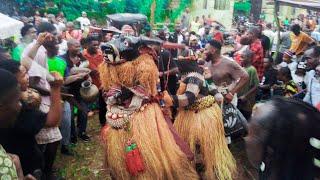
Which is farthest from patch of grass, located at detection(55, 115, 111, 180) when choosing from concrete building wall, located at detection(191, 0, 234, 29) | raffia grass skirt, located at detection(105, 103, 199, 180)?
concrete building wall, located at detection(191, 0, 234, 29)

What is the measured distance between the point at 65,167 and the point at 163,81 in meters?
1.82

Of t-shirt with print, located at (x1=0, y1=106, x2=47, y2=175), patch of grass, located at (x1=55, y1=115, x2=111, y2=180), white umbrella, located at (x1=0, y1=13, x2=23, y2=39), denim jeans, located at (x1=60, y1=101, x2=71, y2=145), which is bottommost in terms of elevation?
patch of grass, located at (x1=55, y1=115, x2=111, y2=180)

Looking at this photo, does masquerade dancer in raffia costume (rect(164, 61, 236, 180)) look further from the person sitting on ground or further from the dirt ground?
the person sitting on ground

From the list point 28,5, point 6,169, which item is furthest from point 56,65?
point 28,5

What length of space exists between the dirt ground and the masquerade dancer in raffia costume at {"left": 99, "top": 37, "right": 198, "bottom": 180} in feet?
5.10

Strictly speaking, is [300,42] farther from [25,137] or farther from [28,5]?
[28,5]

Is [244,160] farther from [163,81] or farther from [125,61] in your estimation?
[125,61]

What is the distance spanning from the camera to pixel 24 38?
6.10m

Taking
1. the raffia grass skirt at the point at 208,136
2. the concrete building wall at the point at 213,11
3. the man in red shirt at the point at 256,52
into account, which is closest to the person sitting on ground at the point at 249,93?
the man in red shirt at the point at 256,52

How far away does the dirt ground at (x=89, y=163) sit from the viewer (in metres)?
4.89

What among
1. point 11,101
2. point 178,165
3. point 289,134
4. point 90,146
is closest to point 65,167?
point 90,146

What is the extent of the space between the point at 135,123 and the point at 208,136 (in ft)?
3.40

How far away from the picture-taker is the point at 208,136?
3.97 meters

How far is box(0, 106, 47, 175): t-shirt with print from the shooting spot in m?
2.86
